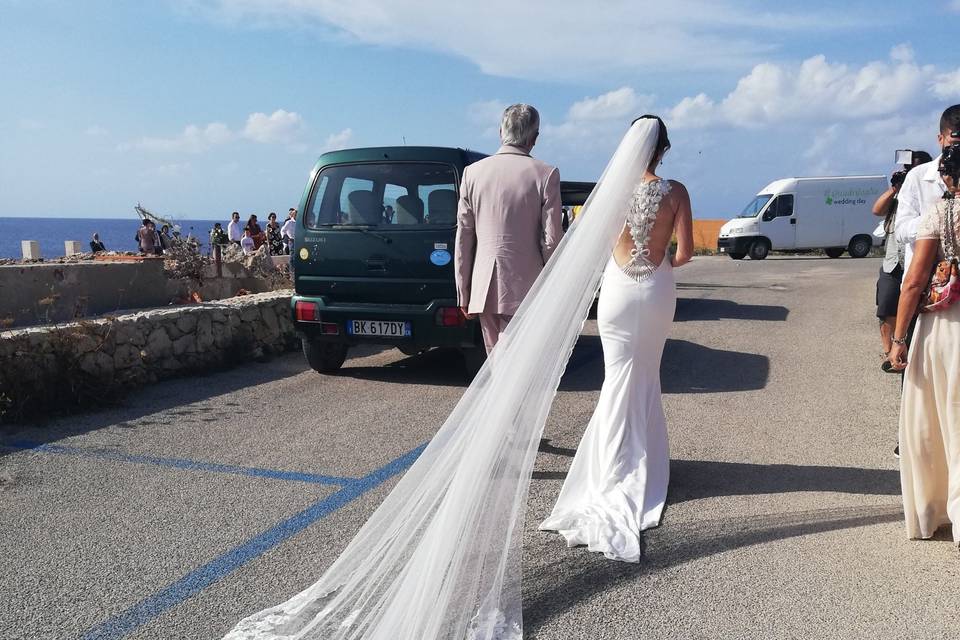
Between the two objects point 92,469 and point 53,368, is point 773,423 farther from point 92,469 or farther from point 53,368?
point 53,368

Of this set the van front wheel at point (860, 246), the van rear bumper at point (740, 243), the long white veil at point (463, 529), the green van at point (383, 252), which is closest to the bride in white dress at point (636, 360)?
the long white veil at point (463, 529)

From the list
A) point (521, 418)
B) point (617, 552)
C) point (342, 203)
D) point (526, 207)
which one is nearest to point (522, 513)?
point (521, 418)

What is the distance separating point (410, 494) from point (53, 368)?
4608mm

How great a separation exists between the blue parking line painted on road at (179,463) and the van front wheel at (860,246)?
2690 cm

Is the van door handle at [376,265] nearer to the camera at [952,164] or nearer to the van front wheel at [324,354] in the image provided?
the van front wheel at [324,354]

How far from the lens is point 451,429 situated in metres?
3.51

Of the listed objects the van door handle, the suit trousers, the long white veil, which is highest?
the van door handle

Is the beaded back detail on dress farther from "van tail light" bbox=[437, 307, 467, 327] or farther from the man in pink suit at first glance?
"van tail light" bbox=[437, 307, 467, 327]

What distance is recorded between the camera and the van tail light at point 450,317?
7031 mm

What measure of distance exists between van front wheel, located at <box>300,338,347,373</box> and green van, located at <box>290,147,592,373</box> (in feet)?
0.63

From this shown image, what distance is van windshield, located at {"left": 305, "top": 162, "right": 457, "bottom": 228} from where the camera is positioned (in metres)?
7.27

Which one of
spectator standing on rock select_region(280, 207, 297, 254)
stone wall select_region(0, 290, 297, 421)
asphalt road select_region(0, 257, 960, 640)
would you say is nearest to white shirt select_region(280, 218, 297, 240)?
spectator standing on rock select_region(280, 207, 297, 254)

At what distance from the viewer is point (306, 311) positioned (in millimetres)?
7609

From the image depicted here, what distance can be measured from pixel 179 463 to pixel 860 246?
27464mm
